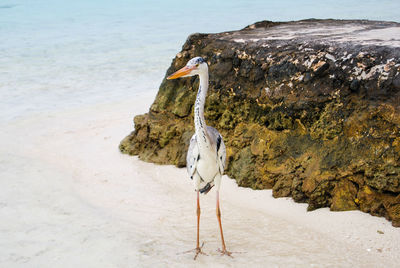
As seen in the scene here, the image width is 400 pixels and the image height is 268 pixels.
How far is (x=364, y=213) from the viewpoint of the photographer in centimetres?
479

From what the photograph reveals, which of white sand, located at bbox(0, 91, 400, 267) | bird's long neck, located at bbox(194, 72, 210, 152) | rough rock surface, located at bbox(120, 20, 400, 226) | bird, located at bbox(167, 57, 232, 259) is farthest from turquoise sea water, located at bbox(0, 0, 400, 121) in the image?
bird's long neck, located at bbox(194, 72, 210, 152)

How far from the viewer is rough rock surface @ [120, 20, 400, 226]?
479cm

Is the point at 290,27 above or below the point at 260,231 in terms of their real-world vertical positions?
above

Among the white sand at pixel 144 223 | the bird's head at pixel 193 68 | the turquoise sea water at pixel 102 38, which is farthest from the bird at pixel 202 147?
the turquoise sea water at pixel 102 38

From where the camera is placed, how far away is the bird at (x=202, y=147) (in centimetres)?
438

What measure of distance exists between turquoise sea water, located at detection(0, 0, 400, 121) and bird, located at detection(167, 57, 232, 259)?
699 centimetres

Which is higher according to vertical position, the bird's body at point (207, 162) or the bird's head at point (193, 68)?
the bird's head at point (193, 68)

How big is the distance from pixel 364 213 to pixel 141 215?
8.36ft

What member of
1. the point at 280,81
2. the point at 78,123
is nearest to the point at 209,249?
the point at 280,81

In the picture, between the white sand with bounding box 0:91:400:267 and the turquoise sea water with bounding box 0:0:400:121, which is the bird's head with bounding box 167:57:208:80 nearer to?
the white sand with bounding box 0:91:400:267

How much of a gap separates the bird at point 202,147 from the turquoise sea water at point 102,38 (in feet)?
22.9

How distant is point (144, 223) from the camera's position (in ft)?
17.0

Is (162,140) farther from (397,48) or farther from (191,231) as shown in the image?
(397,48)

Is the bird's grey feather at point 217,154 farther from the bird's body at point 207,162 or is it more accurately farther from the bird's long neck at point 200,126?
the bird's long neck at point 200,126
